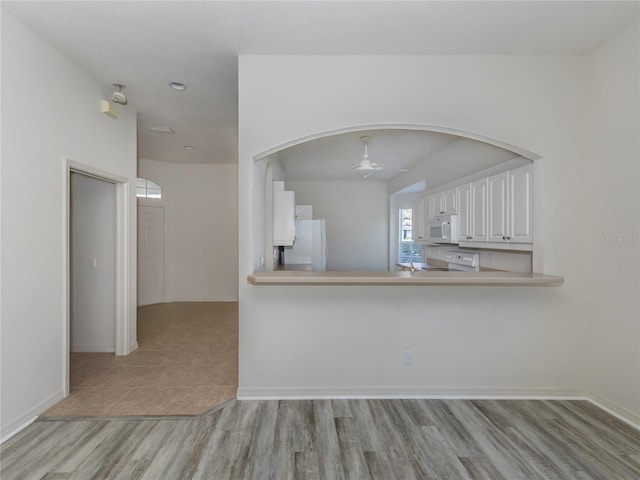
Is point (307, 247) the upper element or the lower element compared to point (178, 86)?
lower

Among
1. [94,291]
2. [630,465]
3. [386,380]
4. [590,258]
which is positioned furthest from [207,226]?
[630,465]

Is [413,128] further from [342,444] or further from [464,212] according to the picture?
[342,444]

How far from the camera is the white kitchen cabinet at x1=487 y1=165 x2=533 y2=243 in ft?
9.29

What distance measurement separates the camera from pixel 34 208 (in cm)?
245

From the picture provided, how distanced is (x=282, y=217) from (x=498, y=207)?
2.32 meters

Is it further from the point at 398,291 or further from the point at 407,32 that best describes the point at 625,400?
the point at 407,32

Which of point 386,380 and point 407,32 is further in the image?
point 386,380

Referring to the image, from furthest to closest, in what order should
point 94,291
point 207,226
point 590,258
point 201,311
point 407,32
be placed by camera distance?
point 207,226, point 201,311, point 94,291, point 590,258, point 407,32

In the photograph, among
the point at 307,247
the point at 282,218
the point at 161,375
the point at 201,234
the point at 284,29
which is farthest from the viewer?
the point at 201,234

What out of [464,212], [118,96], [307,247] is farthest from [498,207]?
[118,96]

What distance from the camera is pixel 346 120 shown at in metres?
2.73

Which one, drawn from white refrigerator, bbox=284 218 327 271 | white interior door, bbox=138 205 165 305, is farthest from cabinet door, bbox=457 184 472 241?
white interior door, bbox=138 205 165 305

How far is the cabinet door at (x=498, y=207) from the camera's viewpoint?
10.2ft

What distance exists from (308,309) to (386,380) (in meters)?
0.88
